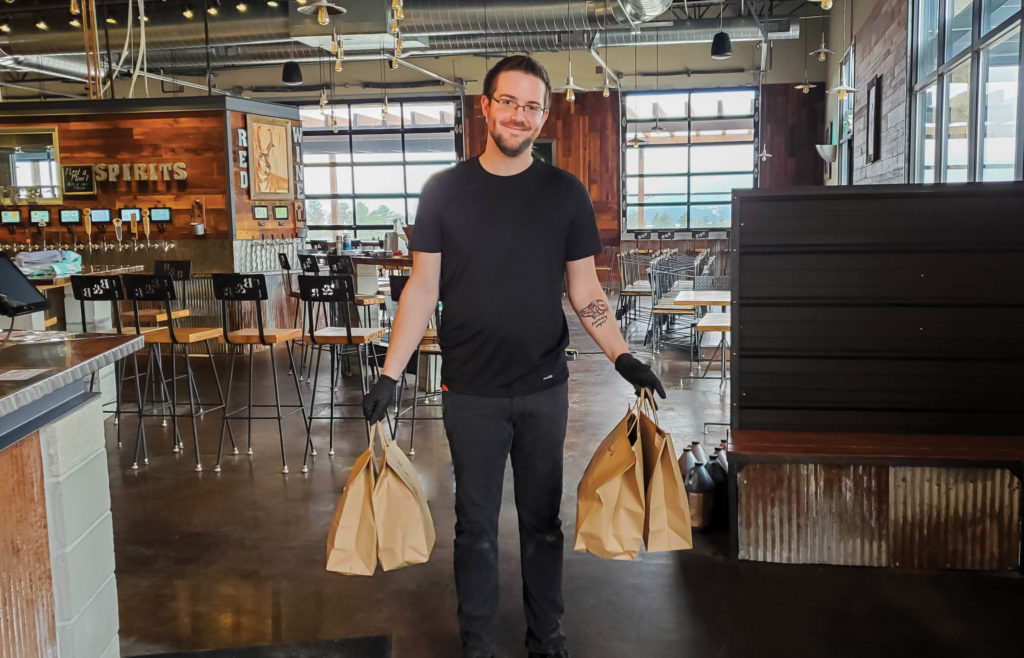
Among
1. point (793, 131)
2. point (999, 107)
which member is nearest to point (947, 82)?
point (999, 107)

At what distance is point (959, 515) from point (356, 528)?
2223 millimetres

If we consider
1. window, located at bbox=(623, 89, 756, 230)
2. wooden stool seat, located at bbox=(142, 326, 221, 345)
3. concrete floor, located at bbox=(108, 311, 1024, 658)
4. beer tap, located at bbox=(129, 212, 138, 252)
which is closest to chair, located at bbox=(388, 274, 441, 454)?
concrete floor, located at bbox=(108, 311, 1024, 658)

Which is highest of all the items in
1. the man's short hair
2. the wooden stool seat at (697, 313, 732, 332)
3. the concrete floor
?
the man's short hair

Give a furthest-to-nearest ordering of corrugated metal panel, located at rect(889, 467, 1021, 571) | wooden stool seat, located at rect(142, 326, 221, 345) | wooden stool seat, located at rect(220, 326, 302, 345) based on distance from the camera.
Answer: wooden stool seat, located at rect(142, 326, 221, 345) → wooden stool seat, located at rect(220, 326, 302, 345) → corrugated metal panel, located at rect(889, 467, 1021, 571)

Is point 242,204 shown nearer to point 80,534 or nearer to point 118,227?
point 118,227

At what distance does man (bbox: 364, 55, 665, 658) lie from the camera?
7.25 ft

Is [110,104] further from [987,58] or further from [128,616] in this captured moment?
[987,58]

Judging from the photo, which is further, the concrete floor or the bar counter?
the concrete floor

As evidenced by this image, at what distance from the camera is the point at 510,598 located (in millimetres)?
2996

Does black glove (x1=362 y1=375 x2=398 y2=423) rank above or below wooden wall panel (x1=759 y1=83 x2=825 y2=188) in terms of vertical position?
below

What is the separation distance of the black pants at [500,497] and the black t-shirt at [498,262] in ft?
0.23

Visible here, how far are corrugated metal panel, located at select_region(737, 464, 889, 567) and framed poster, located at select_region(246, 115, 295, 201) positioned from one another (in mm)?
7096

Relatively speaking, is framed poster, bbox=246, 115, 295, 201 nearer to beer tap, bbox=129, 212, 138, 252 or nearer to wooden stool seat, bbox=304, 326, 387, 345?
beer tap, bbox=129, 212, 138, 252

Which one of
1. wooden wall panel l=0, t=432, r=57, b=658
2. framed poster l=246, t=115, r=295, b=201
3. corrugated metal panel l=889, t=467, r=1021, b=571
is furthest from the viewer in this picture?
framed poster l=246, t=115, r=295, b=201
